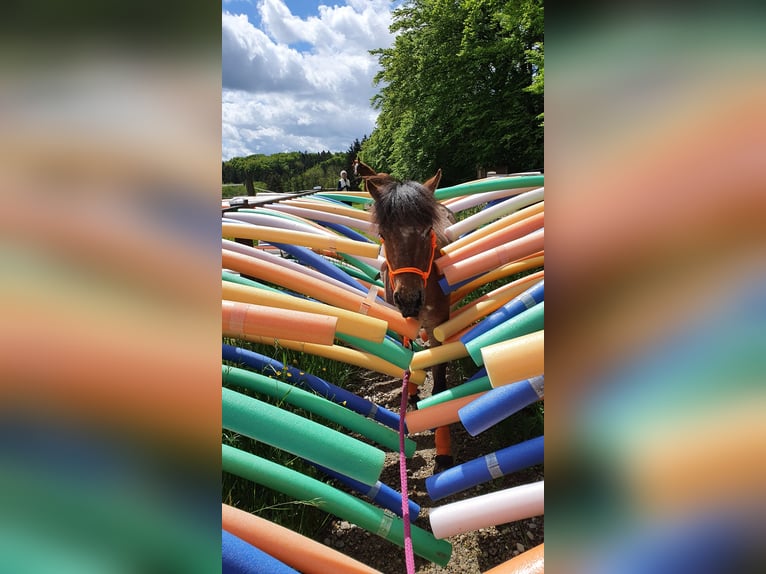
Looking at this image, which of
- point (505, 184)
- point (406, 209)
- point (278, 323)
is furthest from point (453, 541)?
point (505, 184)

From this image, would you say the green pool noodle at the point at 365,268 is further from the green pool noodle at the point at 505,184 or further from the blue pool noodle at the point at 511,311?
the blue pool noodle at the point at 511,311

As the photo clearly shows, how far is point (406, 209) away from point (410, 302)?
0.86 meters

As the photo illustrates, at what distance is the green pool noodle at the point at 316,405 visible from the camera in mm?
2439

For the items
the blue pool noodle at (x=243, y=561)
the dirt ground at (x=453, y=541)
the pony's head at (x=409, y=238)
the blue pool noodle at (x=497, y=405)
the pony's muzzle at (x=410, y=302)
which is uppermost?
the pony's head at (x=409, y=238)

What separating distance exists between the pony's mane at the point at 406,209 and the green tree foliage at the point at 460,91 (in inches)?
754

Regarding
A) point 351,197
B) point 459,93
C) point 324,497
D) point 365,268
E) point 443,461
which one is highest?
point 459,93

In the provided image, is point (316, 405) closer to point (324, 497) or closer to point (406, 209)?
point (324, 497)

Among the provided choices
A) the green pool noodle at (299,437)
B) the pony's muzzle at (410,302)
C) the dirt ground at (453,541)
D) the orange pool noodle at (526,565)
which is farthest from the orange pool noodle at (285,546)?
the pony's muzzle at (410,302)

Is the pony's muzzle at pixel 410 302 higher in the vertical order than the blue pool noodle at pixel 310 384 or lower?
higher

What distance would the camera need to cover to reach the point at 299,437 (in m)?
1.57
